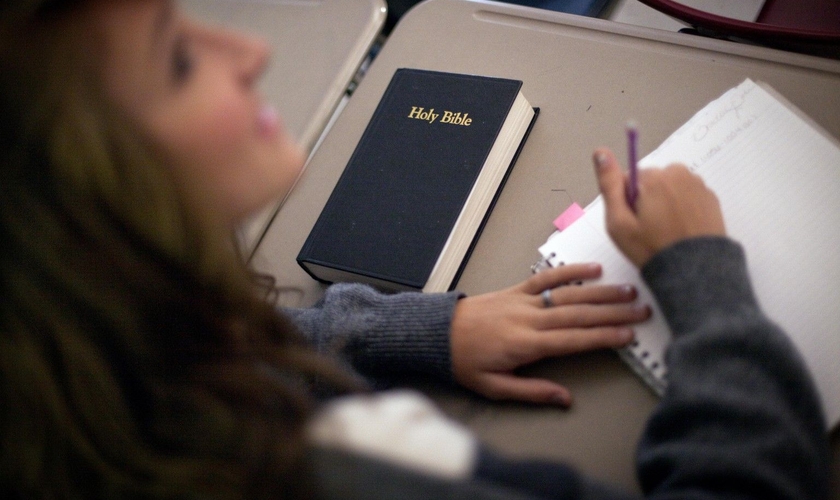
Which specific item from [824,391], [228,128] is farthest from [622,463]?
[228,128]

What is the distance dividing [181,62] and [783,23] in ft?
3.29

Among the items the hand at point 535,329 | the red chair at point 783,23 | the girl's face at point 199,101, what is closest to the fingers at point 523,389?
the hand at point 535,329

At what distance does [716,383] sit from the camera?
1.65 ft

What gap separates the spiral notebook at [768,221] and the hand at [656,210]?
0.04 metres

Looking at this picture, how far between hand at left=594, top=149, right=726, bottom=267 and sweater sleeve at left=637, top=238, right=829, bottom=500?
0.07 ft

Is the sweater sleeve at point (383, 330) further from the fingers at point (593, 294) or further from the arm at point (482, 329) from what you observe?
the fingers at point (593, 294)

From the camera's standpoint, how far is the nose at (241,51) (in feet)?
1.69

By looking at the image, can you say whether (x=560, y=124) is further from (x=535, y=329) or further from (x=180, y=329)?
(x=180, y=329)

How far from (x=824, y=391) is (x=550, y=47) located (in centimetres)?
55

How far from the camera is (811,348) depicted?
531 millimetres

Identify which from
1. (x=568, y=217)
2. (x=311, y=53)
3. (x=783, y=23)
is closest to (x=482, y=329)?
(x=568, y=217)

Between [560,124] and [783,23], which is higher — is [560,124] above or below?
below

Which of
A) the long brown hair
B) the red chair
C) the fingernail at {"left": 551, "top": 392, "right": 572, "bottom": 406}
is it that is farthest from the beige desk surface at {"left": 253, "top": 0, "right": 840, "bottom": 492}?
the long brown hair

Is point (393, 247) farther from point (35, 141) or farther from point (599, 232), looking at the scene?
point (35, 141)
